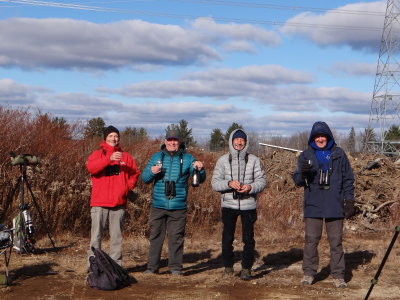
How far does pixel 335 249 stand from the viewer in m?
7.20

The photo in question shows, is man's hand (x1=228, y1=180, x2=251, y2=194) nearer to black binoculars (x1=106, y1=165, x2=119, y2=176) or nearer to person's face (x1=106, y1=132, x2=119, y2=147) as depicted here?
black binoculars (x1=106, y1=165, x2=119, y2=176)

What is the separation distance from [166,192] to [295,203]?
662 centimetres

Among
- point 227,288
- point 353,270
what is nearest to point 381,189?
point 353,270

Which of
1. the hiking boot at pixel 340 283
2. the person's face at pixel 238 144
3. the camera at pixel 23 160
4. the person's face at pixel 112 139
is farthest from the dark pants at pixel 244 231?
the camera at pixel 23 160

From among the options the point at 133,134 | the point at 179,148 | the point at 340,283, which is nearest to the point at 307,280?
the point at 340,283

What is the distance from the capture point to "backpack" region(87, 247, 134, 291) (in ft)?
22.1

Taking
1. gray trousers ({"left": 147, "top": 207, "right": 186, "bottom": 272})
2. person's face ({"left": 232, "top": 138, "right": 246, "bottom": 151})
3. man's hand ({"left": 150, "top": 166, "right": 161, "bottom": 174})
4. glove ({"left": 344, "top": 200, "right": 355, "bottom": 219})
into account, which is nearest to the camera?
glove ({"left": 344, "top": 200, "right": 355, "bottom": 219})

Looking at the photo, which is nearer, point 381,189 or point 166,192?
point 166,192

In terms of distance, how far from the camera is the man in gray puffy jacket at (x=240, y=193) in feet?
24.1

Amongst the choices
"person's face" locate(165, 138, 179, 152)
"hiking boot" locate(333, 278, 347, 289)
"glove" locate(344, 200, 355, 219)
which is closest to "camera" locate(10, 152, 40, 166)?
"person's face" locate(165, 138, 179, 152)

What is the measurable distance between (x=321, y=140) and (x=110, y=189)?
2727mm

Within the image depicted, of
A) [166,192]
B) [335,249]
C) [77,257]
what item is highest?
[166,192]

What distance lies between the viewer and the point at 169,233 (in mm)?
7633

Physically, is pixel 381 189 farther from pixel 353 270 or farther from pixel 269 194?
pixel 353 270
